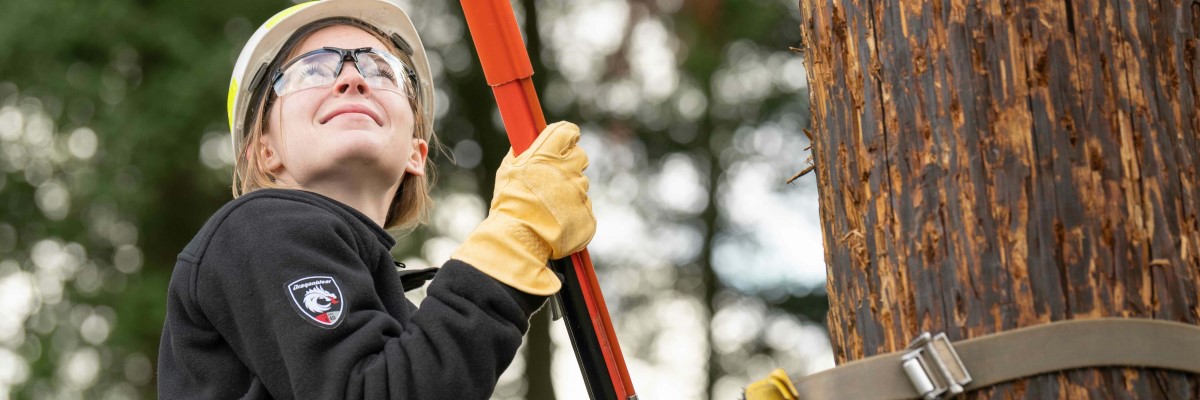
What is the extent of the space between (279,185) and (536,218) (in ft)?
2.35

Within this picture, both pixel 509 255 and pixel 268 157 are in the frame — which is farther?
pixel 268 157

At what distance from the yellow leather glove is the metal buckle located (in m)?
0.80

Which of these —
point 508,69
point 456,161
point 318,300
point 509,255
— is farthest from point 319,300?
point 456,161

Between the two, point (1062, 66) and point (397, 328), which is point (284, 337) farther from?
point (1062, 66)

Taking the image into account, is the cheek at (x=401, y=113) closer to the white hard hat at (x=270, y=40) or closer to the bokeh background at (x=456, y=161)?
the white hard hat at (x=270, y=40)

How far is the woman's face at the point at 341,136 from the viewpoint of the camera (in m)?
2.80

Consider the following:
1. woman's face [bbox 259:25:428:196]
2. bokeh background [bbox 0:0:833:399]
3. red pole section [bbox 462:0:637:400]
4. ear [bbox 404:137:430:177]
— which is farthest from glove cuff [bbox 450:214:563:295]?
bokeh background [bbox 0:0:833:399]

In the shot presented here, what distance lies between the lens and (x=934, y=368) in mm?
1978

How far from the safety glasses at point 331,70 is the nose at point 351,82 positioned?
0.01 meters

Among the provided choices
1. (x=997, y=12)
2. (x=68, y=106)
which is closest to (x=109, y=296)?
(x=68, y=106)

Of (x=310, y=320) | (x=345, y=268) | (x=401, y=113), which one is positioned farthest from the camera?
(x=401, y=113)

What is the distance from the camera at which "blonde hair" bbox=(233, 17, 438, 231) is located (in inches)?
119

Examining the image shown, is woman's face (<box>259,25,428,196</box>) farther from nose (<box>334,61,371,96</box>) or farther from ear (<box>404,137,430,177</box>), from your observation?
ear (<box>404,137,430,177</box>)

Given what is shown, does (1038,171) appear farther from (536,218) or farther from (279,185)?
(279,185)
